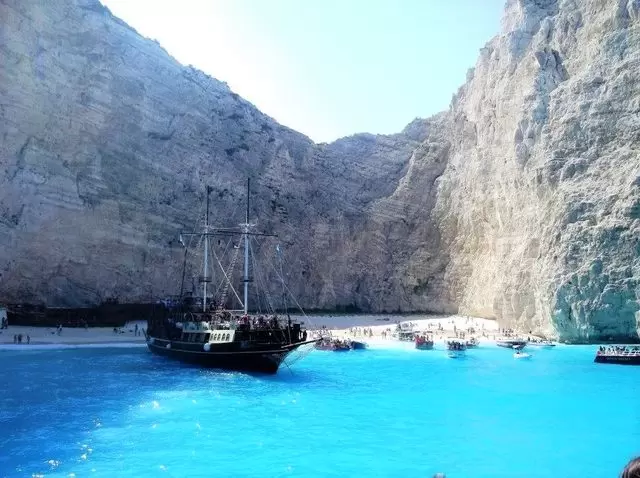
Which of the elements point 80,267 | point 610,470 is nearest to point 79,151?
point 80,267

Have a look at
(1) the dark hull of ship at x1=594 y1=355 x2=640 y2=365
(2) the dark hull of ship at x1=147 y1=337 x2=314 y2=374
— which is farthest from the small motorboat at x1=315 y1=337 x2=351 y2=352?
(1) the dark hull of ship at x1=594 y1=355 x2=640 y2=365

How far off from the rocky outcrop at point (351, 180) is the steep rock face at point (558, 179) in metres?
0.18

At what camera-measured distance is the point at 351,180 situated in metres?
83.2

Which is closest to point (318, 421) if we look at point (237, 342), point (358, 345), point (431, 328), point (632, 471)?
point (237, 342)

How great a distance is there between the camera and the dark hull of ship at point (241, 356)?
34.2 metres

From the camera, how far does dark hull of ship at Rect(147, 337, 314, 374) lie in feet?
112

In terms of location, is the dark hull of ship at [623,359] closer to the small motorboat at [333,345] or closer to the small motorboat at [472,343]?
the small motorboat at [472,343]

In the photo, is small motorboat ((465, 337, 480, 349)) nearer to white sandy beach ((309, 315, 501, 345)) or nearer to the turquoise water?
white sandy beach ((309, 315, 501, 345))

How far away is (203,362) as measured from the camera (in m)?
37.1

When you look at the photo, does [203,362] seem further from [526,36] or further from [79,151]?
[526,36]

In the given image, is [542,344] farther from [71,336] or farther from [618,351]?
[71,336]

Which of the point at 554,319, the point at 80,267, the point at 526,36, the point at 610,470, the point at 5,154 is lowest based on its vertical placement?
the point at 610,470

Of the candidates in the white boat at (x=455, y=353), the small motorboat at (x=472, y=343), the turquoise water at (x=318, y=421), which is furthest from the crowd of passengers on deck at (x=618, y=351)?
the small motorboat at (x=472, y=343)

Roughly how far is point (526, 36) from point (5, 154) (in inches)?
2310
